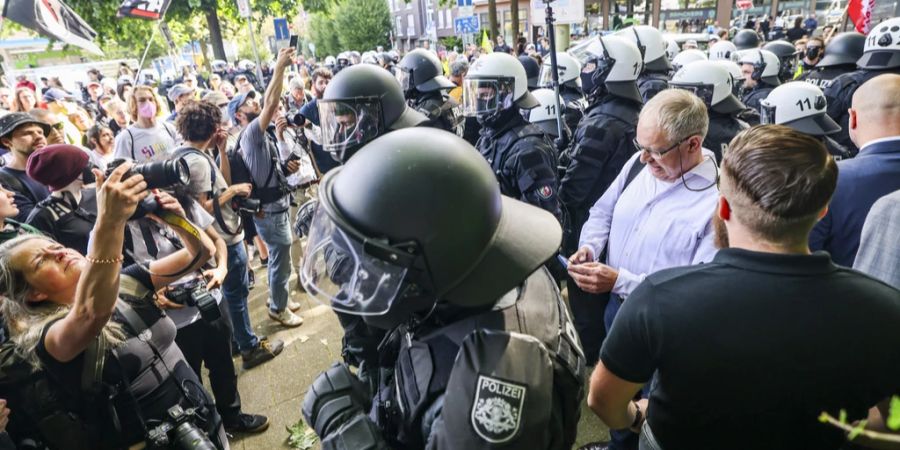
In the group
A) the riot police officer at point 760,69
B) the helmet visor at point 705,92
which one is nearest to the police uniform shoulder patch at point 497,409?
the helmet visor at point 705,92

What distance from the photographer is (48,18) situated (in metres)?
5.61

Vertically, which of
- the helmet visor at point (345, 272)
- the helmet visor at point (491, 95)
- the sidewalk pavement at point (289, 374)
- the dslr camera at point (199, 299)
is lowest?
the sidewalk pavement at point (289, 374)

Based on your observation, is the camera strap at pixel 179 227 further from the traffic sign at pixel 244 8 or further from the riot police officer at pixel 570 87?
the traffic sign at pixel 244 8

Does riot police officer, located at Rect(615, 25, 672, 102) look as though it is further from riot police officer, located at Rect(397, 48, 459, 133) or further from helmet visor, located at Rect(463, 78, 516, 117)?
helmet visor, located at Rect(463, 78, 516, 117)

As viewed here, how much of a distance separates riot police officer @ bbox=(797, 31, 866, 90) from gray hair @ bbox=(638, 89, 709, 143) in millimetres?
4446

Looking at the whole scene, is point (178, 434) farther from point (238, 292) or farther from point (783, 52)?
point (783, 52)

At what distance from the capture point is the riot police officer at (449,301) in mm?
1112

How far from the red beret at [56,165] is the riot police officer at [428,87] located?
311 cm

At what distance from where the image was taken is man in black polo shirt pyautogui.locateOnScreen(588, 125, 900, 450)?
1.16 metres

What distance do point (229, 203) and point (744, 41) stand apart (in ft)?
29.9

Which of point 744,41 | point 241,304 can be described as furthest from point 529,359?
point 744,41

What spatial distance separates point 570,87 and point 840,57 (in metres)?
3.19

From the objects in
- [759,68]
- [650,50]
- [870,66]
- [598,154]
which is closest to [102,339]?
[598,154]

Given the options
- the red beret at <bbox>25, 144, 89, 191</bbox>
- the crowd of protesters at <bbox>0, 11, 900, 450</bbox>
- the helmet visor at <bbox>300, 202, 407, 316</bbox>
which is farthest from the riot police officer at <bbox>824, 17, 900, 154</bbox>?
the red beret at <bbox>25, 144, 89, 191</bbox>
